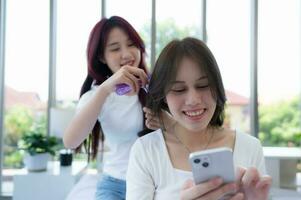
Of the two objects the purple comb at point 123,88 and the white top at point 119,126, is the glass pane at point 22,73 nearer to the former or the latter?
the white top at point 119,126

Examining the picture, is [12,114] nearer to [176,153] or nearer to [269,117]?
[269,117]

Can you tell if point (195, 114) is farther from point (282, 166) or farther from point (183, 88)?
point (282, 166)

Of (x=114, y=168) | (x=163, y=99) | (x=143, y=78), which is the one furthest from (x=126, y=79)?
(x=114, y=168)

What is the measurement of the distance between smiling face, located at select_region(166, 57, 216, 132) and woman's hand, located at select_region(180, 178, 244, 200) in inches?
10.3

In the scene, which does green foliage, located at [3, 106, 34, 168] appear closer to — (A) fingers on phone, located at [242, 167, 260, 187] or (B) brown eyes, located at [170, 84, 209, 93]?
(B) brown eyes, located at [170, 84, 209, 93]

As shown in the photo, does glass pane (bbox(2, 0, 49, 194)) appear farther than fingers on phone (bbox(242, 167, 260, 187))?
Yes

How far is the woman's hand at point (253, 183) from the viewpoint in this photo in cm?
80

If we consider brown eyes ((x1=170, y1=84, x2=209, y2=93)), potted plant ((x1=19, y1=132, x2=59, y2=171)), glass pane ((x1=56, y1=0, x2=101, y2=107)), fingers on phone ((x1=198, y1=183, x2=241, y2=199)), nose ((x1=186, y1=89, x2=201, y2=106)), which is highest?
glass pane ((x1=56, y1=0, x2=101, y2=107))

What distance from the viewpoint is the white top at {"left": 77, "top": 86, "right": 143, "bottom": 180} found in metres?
1.49

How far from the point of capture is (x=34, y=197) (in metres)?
2.65

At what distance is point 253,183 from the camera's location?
2.67ft

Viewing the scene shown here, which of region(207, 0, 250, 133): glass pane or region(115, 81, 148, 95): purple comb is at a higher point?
region(207, 0, 250, 133): glass pane

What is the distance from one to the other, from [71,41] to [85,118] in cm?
257

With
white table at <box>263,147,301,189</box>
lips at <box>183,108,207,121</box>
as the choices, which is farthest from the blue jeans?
white table at <box>263,147,301,189</box>
